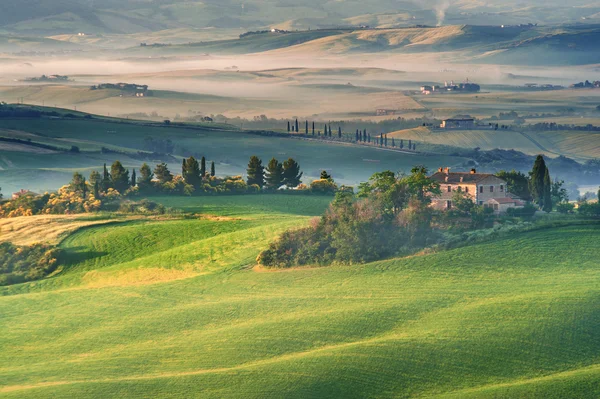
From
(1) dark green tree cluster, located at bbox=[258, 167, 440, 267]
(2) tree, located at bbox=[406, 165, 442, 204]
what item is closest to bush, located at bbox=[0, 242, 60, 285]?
(1) dark green tree cluster, located at bbox=[258, 167, 440, 267]

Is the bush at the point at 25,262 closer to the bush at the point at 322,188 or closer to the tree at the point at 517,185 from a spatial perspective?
the bush at the point at 322,188

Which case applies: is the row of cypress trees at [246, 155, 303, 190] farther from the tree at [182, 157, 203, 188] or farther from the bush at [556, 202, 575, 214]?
the bush at [556, 202, 575, 214]

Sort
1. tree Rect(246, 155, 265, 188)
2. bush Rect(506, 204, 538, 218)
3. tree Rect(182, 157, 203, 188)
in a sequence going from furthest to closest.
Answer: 1. tree Rect(246, 155, 265, 188)
2. tree Rect(182, 157, 203, 188)
3. bush Rect(506, 204, 538, 218)

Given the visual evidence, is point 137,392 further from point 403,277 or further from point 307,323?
point 403,277

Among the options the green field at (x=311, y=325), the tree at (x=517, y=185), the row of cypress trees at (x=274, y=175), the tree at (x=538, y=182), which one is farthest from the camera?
the row of cypress trees at (x=274, y=175)

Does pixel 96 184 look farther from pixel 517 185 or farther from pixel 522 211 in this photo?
pixel 522 211

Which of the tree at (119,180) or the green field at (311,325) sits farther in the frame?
the tree at (119,180)

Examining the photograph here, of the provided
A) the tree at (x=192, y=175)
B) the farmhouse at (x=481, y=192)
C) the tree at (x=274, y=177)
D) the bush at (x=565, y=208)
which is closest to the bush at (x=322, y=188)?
the tree at (x=274, y=177)
